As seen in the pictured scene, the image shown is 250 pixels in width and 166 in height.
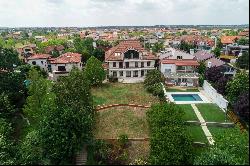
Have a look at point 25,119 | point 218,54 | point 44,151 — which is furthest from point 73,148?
point 218,54

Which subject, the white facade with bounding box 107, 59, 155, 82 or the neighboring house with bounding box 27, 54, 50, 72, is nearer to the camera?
the white facade with bounding box 107, 59, 155, 82

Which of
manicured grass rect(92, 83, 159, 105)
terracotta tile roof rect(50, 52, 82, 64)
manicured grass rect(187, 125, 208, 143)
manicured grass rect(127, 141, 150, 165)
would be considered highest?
terracotta tile roof rect(50, 52, 82, 64)

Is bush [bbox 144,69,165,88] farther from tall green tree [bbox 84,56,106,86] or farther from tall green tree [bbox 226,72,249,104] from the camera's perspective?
tall green tree [bbox 226,72,249,104]

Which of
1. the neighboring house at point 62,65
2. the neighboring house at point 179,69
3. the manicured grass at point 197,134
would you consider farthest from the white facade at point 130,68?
the manicured grass at point 197,134

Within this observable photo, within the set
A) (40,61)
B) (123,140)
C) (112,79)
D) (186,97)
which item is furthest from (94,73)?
(40,61)

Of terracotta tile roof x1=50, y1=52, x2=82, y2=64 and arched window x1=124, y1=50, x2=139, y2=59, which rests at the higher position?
arched window x1=124, y1=50, x2=139, y2=59

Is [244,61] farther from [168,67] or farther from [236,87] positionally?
[168,67]

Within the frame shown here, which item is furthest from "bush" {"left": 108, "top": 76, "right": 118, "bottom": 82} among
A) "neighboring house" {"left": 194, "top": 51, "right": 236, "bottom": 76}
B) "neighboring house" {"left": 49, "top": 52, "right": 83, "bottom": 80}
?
→ "neighboring house" {"left": 194, "top": 51, "right": 236, "bottom": 76}

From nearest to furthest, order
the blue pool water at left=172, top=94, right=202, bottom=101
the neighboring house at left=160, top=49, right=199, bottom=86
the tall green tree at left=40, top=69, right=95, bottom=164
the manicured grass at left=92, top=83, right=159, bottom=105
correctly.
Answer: the tall green tree at left=40, top=69, right=95, bottom=164 → the manicured grass at left=92, top=83, right=159, bottom=105 → the blue pool water at left=172, top=94, right=202, bottom=101 → the neighboring house at left=160, top=49, right=199, bottom=86
